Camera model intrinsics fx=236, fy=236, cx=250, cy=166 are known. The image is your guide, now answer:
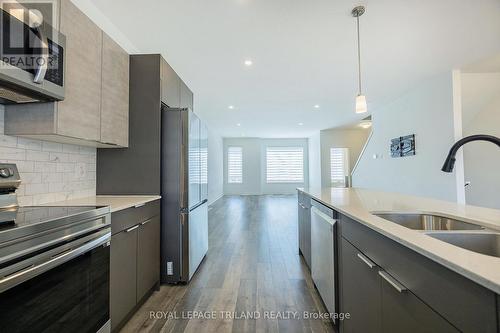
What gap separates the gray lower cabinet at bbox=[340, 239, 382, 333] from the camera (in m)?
1.12

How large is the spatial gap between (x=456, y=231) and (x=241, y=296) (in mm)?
1765

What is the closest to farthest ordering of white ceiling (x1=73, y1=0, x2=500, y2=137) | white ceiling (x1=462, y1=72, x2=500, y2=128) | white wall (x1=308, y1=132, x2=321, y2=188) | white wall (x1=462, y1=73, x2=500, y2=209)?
white ceiling (x1=73, y1=0, x2=500, y2=137) → white ceiling (x1=462, y1=72, x2=500, y2=128) → white wall (x1=462, y1=73, x2=500, y2=209) → white wall (x1=308, y1=132, x2=321, y2=188)

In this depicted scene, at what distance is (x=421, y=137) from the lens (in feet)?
14.3

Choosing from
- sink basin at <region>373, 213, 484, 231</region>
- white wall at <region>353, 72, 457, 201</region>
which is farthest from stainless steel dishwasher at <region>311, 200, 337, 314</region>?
white wall at <region>353, 72, 457, 201</region>

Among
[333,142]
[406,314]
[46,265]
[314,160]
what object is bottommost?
[406,314]

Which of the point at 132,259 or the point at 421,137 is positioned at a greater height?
the point at 421,137

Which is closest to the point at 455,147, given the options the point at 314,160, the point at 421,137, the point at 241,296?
the point at 241,296

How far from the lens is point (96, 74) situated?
184cm

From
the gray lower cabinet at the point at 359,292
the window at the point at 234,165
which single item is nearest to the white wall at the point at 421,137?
the gray lower cabinet at the point at 359,292

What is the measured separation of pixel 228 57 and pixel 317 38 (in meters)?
1.13

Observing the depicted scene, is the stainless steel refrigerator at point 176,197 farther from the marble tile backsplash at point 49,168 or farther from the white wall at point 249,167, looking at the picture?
the white wall at point 249,167

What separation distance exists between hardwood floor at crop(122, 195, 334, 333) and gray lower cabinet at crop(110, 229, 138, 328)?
0.18m

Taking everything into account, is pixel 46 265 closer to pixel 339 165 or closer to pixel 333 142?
pixel 333 142

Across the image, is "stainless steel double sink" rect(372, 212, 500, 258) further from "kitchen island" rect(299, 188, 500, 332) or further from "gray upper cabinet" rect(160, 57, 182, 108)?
"gray upper cabinet" rect(160, 57, 182, 108)
